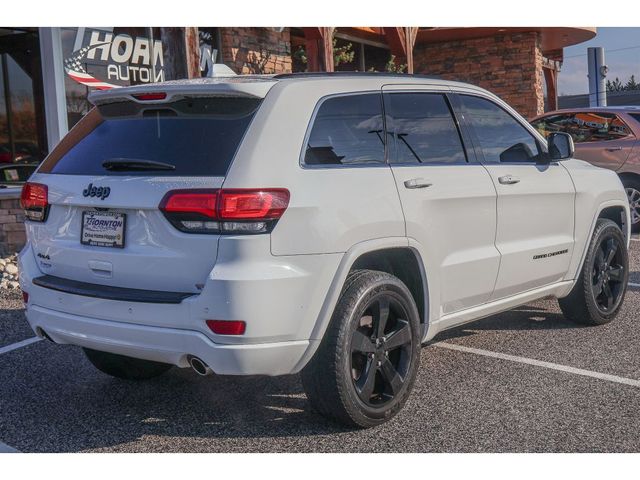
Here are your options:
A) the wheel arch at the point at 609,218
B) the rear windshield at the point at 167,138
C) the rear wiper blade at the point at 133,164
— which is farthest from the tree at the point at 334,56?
the rear wiper blade at the point at 133,164

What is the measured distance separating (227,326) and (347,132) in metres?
1.21

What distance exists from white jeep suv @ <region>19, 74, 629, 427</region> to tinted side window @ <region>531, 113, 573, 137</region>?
23.4 ft

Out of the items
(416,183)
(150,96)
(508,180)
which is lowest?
(508,180)

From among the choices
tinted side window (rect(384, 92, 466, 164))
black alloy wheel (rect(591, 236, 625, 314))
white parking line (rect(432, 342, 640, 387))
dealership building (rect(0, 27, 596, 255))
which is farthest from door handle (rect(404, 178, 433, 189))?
dealership building (rect(0, 27, 596, 255))

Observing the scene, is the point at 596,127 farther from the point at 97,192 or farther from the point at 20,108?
the point at 97,192

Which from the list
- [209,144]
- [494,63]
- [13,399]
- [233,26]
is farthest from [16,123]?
[494,63]

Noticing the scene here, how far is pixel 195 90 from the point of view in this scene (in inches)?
150

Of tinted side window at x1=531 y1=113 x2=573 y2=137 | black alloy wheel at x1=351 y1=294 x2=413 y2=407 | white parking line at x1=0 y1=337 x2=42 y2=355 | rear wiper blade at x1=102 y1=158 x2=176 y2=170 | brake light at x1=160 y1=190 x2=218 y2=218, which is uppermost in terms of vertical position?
rear wiper blade at x1=102 y1=158 x2=176 y2=170

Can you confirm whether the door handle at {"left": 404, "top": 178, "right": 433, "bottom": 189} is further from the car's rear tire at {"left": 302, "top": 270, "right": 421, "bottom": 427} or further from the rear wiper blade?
the rear wiper blade

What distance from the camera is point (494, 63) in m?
20.9

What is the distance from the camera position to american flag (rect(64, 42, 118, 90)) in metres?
11.0

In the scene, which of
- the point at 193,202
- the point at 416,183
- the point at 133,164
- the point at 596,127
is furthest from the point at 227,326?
the point at 596,127

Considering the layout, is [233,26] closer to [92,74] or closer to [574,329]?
[92,74]

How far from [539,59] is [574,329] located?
16433 millimetres
